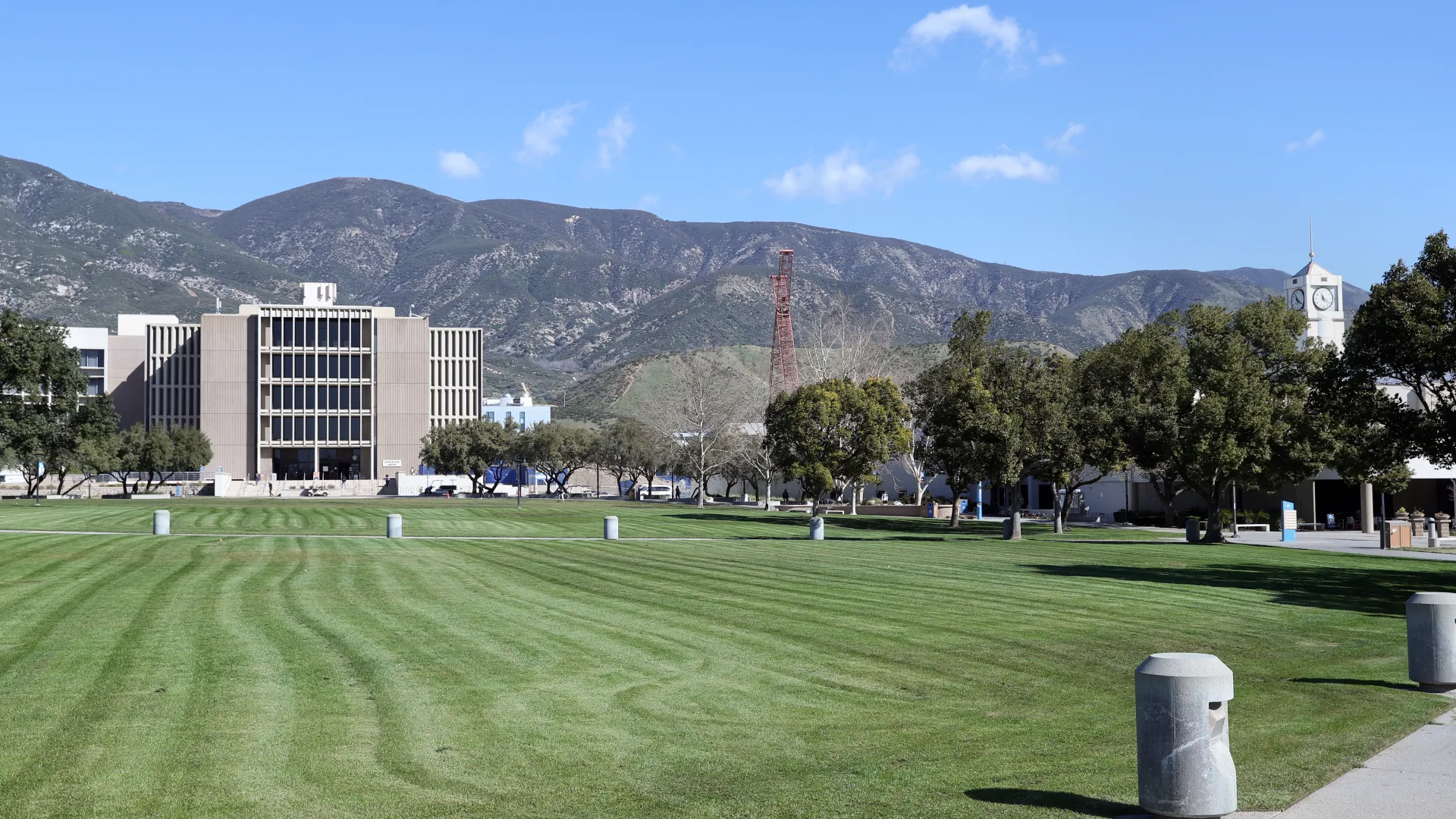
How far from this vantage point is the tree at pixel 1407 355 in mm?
28891

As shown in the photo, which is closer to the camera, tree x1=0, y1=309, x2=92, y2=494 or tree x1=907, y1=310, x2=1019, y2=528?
tree x1=907, y1=310, x2=1019, y2=528

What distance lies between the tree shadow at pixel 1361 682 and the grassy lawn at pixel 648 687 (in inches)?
2.2

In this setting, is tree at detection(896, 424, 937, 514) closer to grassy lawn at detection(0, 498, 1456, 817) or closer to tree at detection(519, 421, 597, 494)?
tree at detection(519, 421, 597, 494)

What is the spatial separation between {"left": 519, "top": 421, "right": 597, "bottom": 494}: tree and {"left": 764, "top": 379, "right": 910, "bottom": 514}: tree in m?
53.7

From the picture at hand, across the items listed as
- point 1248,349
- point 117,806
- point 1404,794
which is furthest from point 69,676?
point 1248,349

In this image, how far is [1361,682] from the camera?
14.0 meters

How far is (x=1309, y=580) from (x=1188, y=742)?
79.1 ft

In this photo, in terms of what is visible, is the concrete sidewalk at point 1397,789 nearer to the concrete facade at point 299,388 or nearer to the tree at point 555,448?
the tree at point 555,448

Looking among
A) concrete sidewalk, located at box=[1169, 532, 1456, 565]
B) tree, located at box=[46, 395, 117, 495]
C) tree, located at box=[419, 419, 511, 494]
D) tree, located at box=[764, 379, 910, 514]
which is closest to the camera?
concrete sidewalk, located at box=[1169, 532, 1456, 565]

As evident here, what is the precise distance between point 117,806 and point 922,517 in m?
70.1

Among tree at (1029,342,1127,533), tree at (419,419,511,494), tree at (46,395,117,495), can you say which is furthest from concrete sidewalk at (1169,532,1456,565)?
tree at (419,419,511,494)

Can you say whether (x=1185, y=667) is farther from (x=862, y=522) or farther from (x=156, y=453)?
(x=156, y=453)

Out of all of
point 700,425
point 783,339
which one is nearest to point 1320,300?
point 700,425

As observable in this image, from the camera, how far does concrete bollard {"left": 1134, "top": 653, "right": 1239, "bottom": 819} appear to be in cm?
796
